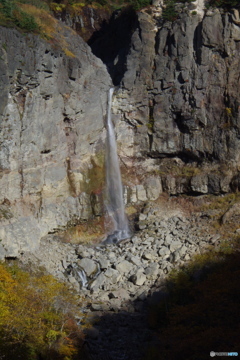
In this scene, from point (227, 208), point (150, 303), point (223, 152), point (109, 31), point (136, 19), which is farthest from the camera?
point (109, 31)

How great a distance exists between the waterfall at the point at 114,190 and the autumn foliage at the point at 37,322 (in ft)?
29.3

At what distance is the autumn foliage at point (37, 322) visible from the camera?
51.9 feet

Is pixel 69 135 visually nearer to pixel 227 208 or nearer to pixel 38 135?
pixel 38 135

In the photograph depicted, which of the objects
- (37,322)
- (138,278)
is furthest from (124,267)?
(37,322)

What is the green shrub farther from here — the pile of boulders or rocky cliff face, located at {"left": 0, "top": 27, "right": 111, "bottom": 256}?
the pile of boulders

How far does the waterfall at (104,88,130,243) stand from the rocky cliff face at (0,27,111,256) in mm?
761

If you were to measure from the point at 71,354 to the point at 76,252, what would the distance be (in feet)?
31.8

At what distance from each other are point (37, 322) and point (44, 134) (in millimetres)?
13132

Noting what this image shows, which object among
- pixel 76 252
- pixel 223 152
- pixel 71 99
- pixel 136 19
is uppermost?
pixel 136 19

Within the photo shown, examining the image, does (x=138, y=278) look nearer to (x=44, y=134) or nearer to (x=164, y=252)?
(x=164, y=252)

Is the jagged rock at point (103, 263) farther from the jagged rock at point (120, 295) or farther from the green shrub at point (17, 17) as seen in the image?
the green shrub at point (17, 17)

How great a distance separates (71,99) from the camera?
2844cm

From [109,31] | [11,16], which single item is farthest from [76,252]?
[109,31]

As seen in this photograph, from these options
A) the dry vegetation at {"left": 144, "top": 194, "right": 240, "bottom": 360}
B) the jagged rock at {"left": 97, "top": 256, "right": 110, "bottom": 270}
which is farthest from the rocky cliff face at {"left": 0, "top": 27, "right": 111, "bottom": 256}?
the dry vegetation at {"left": 144, "top": 194, "right": 240, "bottom": 360}
